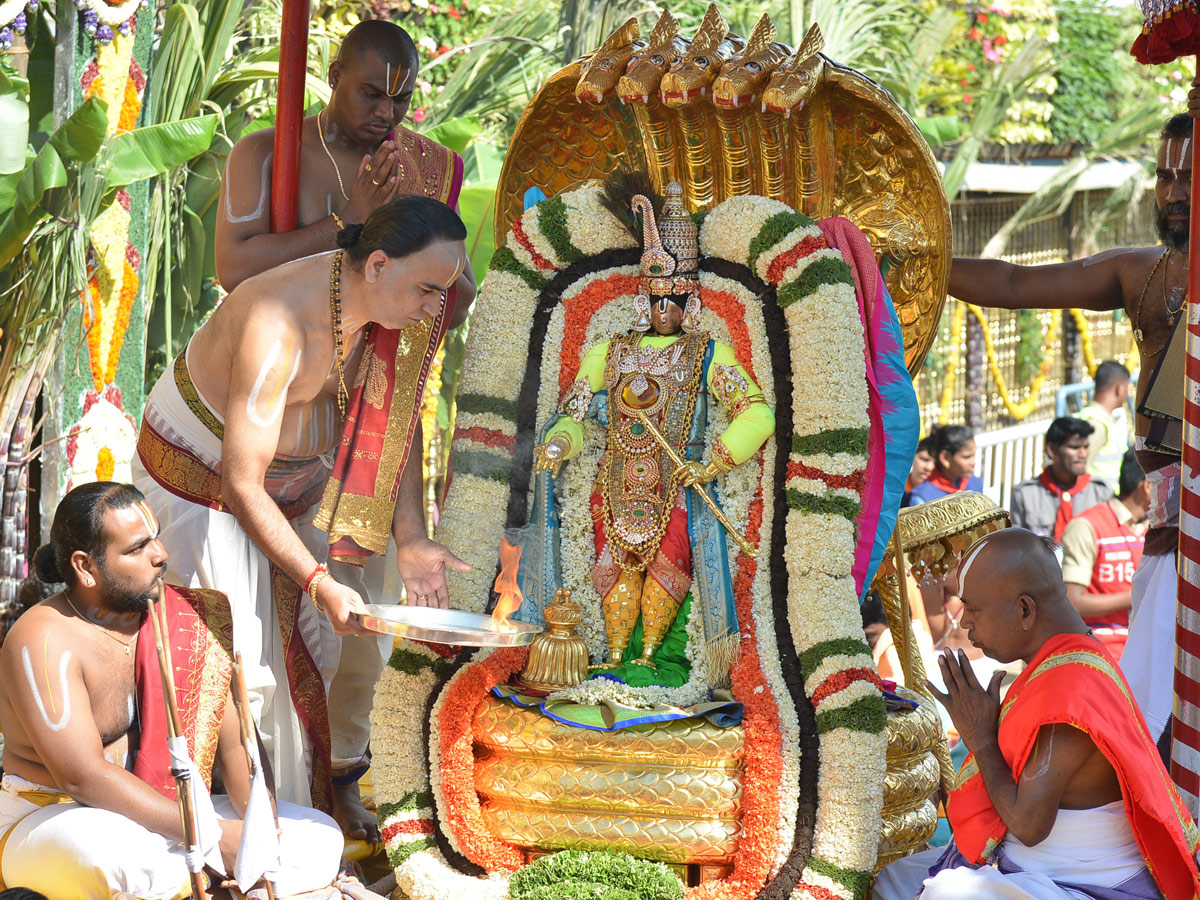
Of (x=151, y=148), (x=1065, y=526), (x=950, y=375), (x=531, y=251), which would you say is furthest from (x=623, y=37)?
(x=950, y=375)

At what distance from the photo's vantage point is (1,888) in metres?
3.26

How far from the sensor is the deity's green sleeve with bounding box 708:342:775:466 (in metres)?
3.85

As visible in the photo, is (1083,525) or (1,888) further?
(1083,525)

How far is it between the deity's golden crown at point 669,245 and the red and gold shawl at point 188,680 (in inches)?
63.0

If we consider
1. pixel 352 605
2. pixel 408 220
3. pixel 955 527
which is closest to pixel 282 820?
pixel 352 605

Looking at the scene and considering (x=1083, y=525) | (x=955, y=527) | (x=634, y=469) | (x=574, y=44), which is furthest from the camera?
(x=574, y=44)

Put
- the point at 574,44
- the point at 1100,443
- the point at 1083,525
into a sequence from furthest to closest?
the point at 1100,443 → the point at 574,44 → the point at 1083,525

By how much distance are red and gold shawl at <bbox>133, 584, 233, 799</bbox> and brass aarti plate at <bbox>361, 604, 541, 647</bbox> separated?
0.45 m

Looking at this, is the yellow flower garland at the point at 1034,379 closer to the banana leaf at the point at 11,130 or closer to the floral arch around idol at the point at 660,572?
the floral arch around idol at the point at 660,572

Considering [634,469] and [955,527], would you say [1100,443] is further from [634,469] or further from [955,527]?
[634,469]

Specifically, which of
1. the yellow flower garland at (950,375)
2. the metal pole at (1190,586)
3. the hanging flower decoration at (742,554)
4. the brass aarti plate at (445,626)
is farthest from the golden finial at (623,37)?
the yellow flower garland at (950,375)

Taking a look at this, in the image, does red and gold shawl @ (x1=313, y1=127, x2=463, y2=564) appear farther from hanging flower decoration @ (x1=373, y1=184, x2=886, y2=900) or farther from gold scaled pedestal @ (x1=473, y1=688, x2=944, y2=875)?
gold scaled pedestal @ (x1=473, y1=688, x2=944, y2=875)

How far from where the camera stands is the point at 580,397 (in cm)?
406

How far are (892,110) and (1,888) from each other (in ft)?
10.7
